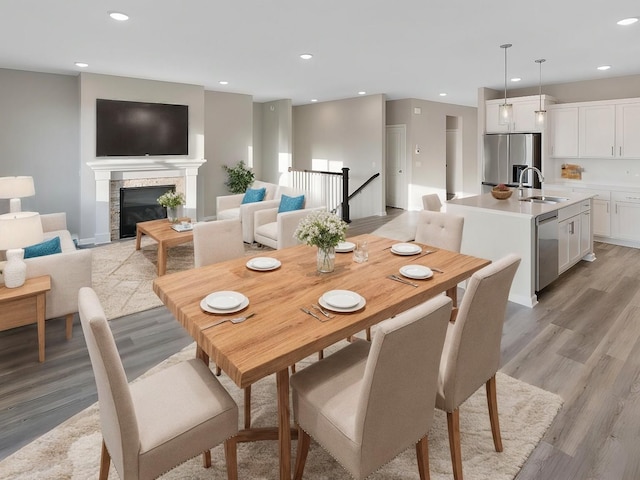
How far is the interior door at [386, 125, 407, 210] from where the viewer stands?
368 inches

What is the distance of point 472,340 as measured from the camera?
179 centimetres

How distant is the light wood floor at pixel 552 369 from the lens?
6.76 feet

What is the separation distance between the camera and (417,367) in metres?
1.48

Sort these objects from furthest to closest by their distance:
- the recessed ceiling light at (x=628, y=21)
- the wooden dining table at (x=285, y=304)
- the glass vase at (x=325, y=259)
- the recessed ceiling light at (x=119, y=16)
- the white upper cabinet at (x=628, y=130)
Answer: the white upper cabinet at (x=628, y=130)
the recessed ceiling light at (x=628, y=21)
the recessed ceiling light at (x=119, y=16)
the glass vase at (x=325, y=259)
the wooden dining table at (x=285, y=304)

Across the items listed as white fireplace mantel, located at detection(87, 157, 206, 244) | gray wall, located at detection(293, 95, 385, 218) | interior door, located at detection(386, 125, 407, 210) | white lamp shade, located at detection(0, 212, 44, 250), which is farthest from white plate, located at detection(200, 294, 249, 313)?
interior door, located at detection(386, 125, 407, 210)

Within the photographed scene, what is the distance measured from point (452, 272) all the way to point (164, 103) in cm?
639

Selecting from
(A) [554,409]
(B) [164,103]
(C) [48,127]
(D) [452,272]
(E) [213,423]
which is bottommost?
(A) [554,409]

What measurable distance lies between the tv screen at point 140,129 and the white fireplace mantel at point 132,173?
0.14 meters

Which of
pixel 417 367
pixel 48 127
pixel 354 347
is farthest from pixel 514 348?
pixel 48 127

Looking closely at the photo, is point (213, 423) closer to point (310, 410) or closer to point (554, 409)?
point (310, 410)

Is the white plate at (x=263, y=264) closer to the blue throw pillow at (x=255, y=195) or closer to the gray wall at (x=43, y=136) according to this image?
the blue throw pillow at (x=255, y=195)

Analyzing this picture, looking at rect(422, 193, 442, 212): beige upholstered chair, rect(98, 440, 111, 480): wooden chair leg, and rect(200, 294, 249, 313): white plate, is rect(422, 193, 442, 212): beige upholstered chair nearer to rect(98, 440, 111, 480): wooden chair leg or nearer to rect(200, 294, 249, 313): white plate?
rect(200, 294, 249, 313): white plate

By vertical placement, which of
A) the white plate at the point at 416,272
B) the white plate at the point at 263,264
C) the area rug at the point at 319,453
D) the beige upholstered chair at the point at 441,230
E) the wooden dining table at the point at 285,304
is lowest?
the area rug at the point at 319,453

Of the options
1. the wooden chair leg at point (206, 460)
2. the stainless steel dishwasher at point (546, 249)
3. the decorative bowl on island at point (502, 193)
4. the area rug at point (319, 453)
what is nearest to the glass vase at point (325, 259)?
the area rug at point (319, 453)
